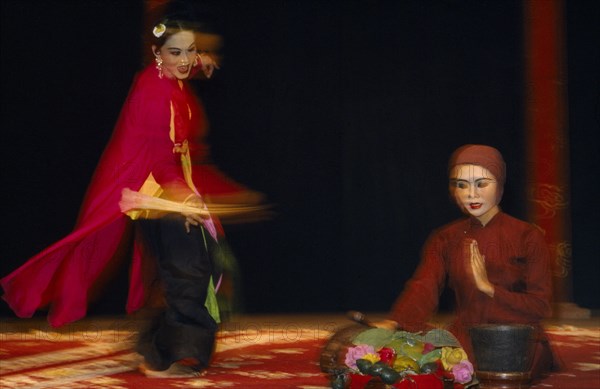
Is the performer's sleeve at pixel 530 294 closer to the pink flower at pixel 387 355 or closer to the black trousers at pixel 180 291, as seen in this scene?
the pink flower at pixel 387 355

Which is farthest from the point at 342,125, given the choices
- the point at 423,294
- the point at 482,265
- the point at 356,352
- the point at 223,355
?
the point at 356,352

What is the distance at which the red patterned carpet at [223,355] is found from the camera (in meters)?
3.56

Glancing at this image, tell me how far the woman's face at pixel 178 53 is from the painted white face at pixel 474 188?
110cm

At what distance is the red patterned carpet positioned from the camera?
356 centimetres

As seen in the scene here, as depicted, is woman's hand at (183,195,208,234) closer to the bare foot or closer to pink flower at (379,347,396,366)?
the bare foot

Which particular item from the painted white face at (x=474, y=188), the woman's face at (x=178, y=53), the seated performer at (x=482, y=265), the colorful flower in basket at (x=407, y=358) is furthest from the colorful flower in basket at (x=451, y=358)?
the woman's face at (x=178, y=53)

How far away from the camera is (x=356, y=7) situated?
21.0 ft

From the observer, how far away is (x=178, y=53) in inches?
148

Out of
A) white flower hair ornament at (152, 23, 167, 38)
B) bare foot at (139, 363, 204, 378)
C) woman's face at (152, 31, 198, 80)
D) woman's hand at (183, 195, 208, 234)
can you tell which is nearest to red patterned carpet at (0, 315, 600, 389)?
bare foot at (139, 363, 204, 378)

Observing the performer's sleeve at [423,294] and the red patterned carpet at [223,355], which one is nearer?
the performer's sleeve at [423,294]

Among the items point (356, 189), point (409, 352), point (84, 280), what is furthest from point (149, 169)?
point (356, 189)

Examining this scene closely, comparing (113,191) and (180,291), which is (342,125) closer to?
(113,191)

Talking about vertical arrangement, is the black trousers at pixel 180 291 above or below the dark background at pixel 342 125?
below

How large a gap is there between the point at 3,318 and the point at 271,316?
64.9 inches
